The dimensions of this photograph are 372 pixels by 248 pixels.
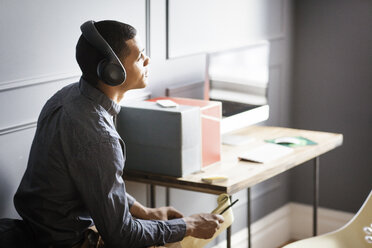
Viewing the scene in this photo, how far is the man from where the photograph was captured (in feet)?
6.13

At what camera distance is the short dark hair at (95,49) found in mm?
1937

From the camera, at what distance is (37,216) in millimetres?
1941

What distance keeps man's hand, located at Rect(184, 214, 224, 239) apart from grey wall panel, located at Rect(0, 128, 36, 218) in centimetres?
62

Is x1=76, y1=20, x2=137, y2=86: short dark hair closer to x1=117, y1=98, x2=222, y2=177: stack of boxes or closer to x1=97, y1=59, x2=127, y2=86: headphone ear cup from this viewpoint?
x1=97, y1=59, x2=127, y2=86: headphone ear cup

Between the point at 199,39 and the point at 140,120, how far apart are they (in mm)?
755

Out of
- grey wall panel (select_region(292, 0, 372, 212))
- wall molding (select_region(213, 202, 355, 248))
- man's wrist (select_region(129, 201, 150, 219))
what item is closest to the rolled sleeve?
man's wrist (select_region(129, 201, 150, 219))

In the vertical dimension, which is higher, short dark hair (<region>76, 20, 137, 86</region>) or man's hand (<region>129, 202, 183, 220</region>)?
short dark hair (<region>76, 20, 137, 86</region>)

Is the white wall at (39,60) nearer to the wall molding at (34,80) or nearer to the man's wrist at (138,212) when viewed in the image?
the wall molding at (34,80)

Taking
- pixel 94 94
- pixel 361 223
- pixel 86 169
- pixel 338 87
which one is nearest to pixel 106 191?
pixel 86 169

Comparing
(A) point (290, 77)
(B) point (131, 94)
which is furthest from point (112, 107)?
(A) point (290, 77)

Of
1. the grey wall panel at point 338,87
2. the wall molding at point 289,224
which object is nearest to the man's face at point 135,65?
the wall molding at point 289,224

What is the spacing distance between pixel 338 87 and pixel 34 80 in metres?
1.97

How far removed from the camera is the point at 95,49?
75.7 inches

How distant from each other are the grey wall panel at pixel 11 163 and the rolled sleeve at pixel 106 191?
1.45ft
